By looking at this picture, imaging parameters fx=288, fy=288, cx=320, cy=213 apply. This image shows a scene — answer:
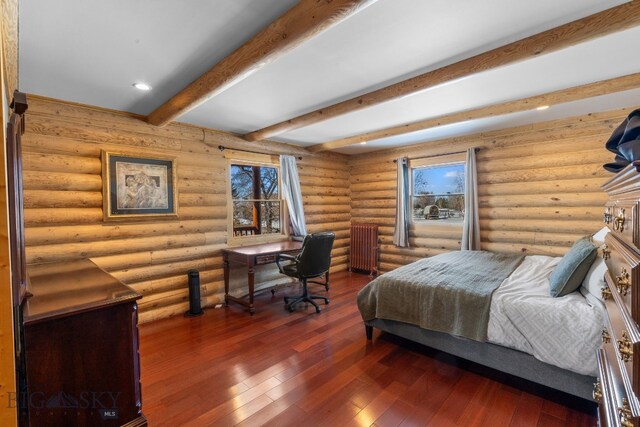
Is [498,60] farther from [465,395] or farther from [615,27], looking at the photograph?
[465,395]

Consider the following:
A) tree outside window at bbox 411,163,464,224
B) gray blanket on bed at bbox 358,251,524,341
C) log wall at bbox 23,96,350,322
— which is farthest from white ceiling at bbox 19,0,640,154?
gray blanket on bed at bbox 358,251,524,341

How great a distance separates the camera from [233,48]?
6.51 ft

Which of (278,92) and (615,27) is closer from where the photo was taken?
(615,27)

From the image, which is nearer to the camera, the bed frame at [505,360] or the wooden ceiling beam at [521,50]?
the wooden ceiling beam at [521,50]

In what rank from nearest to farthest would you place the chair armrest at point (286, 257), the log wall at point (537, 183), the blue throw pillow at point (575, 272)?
the blue throw pillow at point (575, 272) → the log wall at point (537, 183) → the chair armrest at point (286, 257)

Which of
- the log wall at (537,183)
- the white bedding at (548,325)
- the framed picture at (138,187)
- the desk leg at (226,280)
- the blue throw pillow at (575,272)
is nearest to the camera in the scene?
the white bedding at (548,325)

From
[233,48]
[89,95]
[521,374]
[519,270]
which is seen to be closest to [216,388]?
[521,374]

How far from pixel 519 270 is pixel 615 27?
213 cm

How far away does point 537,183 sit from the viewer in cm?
386

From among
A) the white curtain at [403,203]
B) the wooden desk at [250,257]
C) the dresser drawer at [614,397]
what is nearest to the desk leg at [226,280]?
the wooden desk at [250,257]

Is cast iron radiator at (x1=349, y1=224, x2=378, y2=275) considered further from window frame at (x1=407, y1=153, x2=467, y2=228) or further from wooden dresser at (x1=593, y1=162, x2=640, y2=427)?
wooden dresser at (x1=593, y1=162, x2=640, y2=427)

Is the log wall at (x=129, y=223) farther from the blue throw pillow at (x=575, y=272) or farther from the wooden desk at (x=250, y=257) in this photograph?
the blue throw pillow at (x=575, y=272)

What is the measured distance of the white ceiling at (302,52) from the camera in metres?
1.61

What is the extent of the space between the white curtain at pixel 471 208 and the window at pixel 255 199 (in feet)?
9.45
